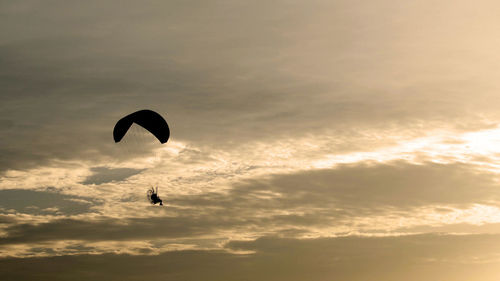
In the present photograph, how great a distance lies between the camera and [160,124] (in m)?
48.9

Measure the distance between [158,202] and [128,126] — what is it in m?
8.69

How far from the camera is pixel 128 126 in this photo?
48656mm

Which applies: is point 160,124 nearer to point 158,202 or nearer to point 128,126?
point 128,126

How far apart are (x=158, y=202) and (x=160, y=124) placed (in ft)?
27.1

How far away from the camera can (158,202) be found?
4772 cm

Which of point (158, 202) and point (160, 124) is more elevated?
point (160, 124)

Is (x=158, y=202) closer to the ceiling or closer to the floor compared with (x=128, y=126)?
closer to the floor

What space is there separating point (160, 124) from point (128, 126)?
3.37m

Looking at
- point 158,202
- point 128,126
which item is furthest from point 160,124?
point 158,202
